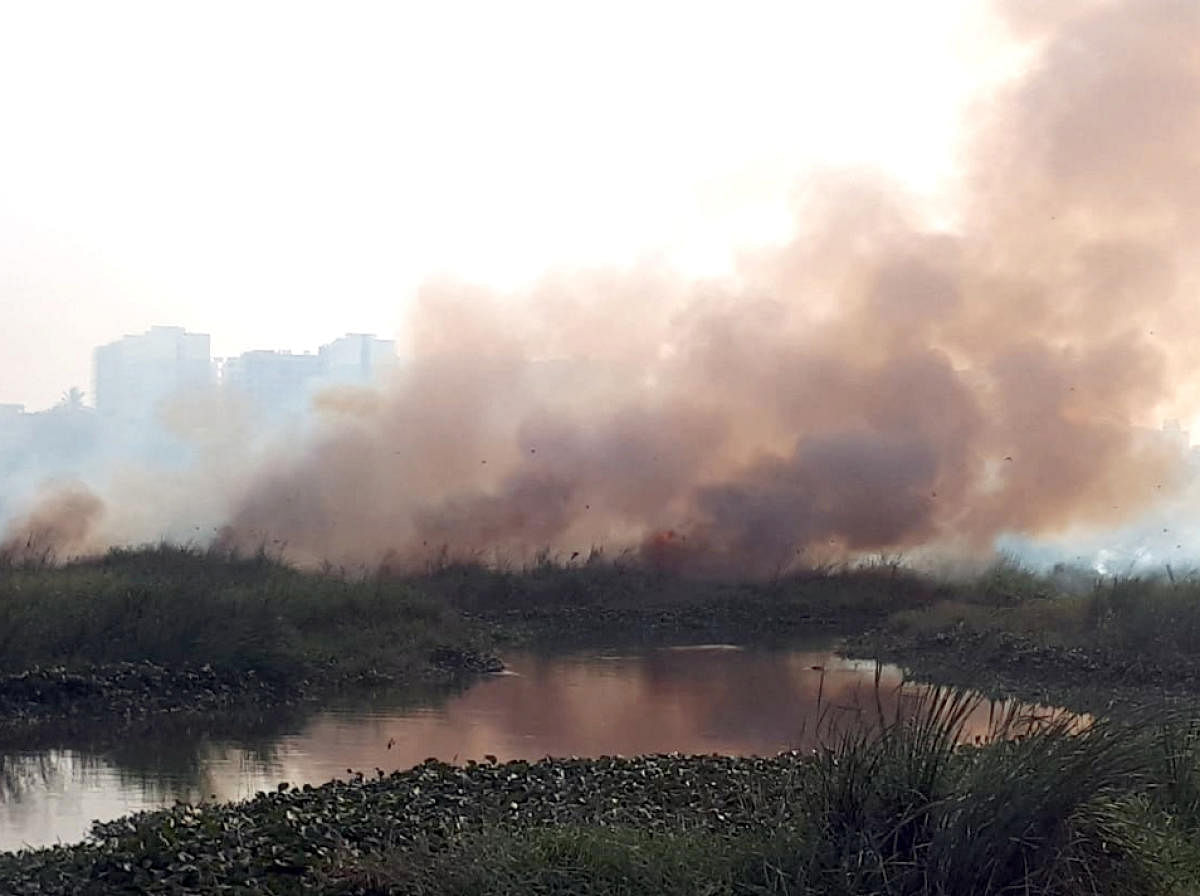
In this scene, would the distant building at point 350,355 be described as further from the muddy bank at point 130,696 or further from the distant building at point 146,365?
the muddy bank at point 130,696

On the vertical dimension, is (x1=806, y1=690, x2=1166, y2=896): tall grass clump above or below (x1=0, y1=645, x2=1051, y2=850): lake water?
above

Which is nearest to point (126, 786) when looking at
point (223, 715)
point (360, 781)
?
point (360, 781)

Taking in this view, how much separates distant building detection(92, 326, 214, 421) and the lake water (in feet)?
78.2

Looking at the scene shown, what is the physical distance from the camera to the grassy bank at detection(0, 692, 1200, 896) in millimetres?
7688

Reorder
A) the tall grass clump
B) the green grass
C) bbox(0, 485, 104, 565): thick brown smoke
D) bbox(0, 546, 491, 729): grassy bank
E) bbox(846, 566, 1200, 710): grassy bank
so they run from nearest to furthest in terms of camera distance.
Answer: the tall grass clump, bbox(0, 546, 491, 729): grassy bank, the green grass, bbox(846, 566, 1200, 710): grassy bank, bbox(0, 485, 104, 565): thick brown smoke

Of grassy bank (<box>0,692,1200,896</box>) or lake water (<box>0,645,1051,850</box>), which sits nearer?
grassy bank (<box>0,692,1200,896</box>)

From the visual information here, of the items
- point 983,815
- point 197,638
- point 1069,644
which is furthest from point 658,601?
point 983,815

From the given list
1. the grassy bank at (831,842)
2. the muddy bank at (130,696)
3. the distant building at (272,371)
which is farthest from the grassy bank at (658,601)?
the grassy bank at (831,842)

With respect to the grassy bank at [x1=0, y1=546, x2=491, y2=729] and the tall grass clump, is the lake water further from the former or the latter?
the tall grass clump

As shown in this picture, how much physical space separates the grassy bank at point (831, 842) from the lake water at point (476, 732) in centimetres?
152

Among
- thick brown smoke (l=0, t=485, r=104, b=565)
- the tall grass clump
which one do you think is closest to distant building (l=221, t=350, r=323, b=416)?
thick brown smoke (l=0, t=485, r=104, b=565)

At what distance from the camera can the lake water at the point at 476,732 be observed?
1269 centimetres

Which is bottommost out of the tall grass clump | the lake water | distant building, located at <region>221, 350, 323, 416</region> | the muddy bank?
the lake water

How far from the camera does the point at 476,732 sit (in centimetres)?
1608
